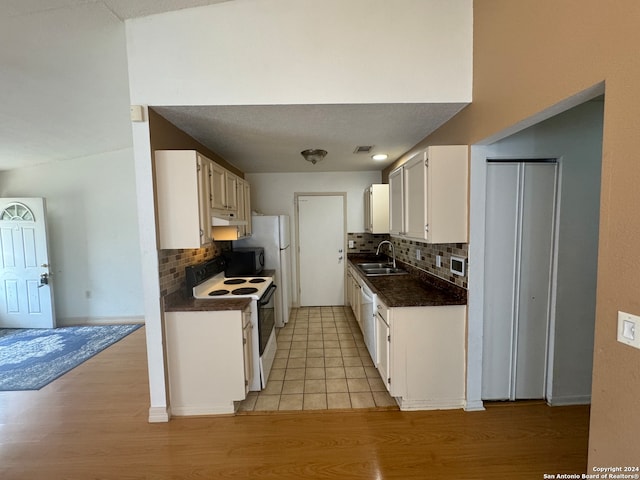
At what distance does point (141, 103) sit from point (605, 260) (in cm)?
272

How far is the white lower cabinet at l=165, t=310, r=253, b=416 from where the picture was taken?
2.04 metres

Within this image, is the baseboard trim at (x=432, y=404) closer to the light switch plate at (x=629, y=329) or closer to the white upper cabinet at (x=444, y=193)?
the white upper cabinet at (x=444, y=193)

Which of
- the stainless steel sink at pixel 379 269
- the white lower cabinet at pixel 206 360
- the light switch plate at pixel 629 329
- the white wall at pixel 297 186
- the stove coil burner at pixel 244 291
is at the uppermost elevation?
the white wall at pixel 297 186

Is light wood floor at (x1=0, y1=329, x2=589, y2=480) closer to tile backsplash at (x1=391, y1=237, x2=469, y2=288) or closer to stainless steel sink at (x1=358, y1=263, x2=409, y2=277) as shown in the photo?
tile backsplash at (x1=391, y1=237, x2=469, y2=288)

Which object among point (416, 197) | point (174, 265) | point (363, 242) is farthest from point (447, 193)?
point (363, 242)

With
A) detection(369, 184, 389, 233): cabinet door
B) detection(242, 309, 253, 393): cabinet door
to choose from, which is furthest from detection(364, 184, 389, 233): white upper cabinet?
detection(242, 309, 253, 393): cabinet door

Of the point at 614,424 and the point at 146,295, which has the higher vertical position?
the point at 146,295

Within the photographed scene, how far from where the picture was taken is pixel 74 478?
159cm

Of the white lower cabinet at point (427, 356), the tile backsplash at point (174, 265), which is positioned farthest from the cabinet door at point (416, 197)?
the tile backsplash at point (174, 265)

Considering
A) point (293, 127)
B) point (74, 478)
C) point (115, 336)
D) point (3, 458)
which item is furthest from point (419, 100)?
point (115, 336)

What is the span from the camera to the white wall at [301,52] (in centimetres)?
184

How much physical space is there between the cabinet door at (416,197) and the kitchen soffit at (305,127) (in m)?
0.38

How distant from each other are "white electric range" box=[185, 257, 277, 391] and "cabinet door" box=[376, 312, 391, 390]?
3.40 feet

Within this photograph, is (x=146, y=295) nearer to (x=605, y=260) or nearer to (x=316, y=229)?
(x=605, y=260)
